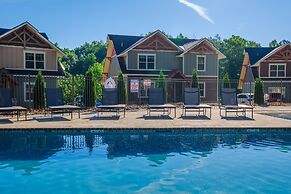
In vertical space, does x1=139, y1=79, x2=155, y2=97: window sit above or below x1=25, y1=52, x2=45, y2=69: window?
below

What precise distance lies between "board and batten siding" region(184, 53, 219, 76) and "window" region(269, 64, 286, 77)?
292 inches

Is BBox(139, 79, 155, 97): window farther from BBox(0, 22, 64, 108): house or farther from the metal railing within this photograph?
BBox(0, 22, 64, 108): house

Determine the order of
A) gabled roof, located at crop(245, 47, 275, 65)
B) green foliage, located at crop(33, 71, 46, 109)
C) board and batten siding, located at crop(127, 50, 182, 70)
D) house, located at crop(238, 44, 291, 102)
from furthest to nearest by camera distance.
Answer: gabled roof, located at crop(245, 47, 275, 65) → house, located at crop(238, 44, 291, 102) → board and batten siding, located at crop(127, 50, 182, 70) → green foliage, located at crop(33, 71, 46, 109)

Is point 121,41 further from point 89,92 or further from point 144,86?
point 89,92

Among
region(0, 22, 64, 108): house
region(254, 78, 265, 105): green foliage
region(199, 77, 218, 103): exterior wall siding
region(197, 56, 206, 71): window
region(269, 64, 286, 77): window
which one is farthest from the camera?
region(269, 64, 286, 77): window

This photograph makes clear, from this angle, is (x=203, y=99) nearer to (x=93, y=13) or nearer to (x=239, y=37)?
(x=93, y=13)

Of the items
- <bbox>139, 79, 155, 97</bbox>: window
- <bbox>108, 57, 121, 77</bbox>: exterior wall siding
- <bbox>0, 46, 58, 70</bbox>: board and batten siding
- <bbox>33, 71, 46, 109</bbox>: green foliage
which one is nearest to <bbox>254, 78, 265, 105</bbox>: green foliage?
<bbox>139, 79, 155, 97</bbox>: window

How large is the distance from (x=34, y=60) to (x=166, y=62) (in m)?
11.3

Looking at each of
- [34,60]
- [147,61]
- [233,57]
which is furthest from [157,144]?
[233,57]

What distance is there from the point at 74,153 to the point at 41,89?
11051mm

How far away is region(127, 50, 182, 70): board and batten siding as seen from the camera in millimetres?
27609

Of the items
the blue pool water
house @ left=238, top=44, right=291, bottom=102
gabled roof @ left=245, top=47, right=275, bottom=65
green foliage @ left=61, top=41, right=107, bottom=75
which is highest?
green foliage @ left=61, top=41, right=107, bottom=75

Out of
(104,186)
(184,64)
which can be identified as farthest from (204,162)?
(184,64)

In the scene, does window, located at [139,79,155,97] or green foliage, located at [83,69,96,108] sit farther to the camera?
window, located at [139,79,155,97]
